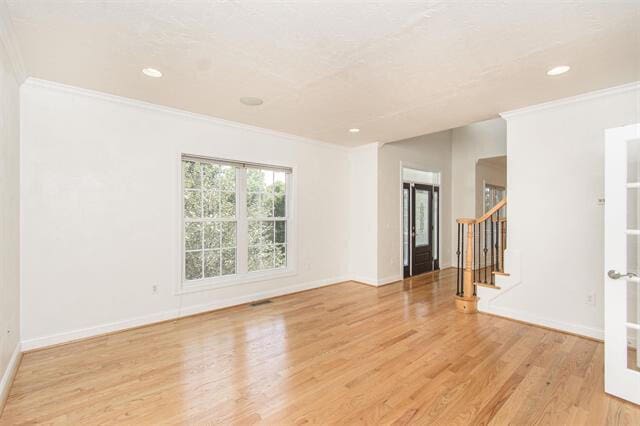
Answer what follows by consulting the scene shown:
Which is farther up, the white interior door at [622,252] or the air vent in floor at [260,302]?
the white interior door at [622,252]

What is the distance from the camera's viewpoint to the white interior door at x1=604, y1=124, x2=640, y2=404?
2.21m

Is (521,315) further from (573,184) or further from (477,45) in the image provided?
(477,45)

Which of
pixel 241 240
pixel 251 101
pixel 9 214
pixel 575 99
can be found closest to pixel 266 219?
pixel 241 240

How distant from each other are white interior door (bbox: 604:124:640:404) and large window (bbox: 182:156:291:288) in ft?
12.9

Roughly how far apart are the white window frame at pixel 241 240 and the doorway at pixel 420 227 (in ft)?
7.86

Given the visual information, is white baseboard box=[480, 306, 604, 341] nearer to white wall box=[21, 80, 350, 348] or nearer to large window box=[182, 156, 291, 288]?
large window box=[182, 156, 291, 288]

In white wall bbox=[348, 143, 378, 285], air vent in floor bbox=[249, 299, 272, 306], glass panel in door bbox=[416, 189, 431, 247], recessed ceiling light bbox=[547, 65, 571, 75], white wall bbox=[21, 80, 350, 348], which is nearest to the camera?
recessed ceiling light bbox=[547, 65, 571, 75]

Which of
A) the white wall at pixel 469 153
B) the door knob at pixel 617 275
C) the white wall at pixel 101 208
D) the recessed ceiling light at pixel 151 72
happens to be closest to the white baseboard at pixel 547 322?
the door knob at pixel 617 275

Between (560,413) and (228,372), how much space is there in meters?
2.45

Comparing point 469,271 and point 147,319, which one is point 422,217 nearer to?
point 469,271

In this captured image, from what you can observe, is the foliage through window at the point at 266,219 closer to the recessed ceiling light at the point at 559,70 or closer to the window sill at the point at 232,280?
the window sill at the point at 232,280

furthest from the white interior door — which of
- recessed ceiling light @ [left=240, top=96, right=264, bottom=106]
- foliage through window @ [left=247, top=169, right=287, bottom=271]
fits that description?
foliage through window @ [left=247, top=169, right=287, bottom=271]

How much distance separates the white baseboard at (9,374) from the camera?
7.16 feet

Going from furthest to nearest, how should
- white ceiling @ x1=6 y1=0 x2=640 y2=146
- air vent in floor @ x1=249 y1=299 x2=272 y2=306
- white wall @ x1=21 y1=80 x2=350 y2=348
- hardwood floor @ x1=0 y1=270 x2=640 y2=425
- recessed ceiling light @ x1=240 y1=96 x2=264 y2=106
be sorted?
air vent in floor @ x1=249 y1=299 x2=272 y2=306 → recessed ceiling light @ x1=240 y1=96 x2=264 y2=106 → white wall @ x1=21 y1=80 x2=350 y2=348 → hardwood floor @ x1=0 y1=270 x2=640 y2=425 → white ceiling @ x1=6 y1=0 x2=640 y2=146
